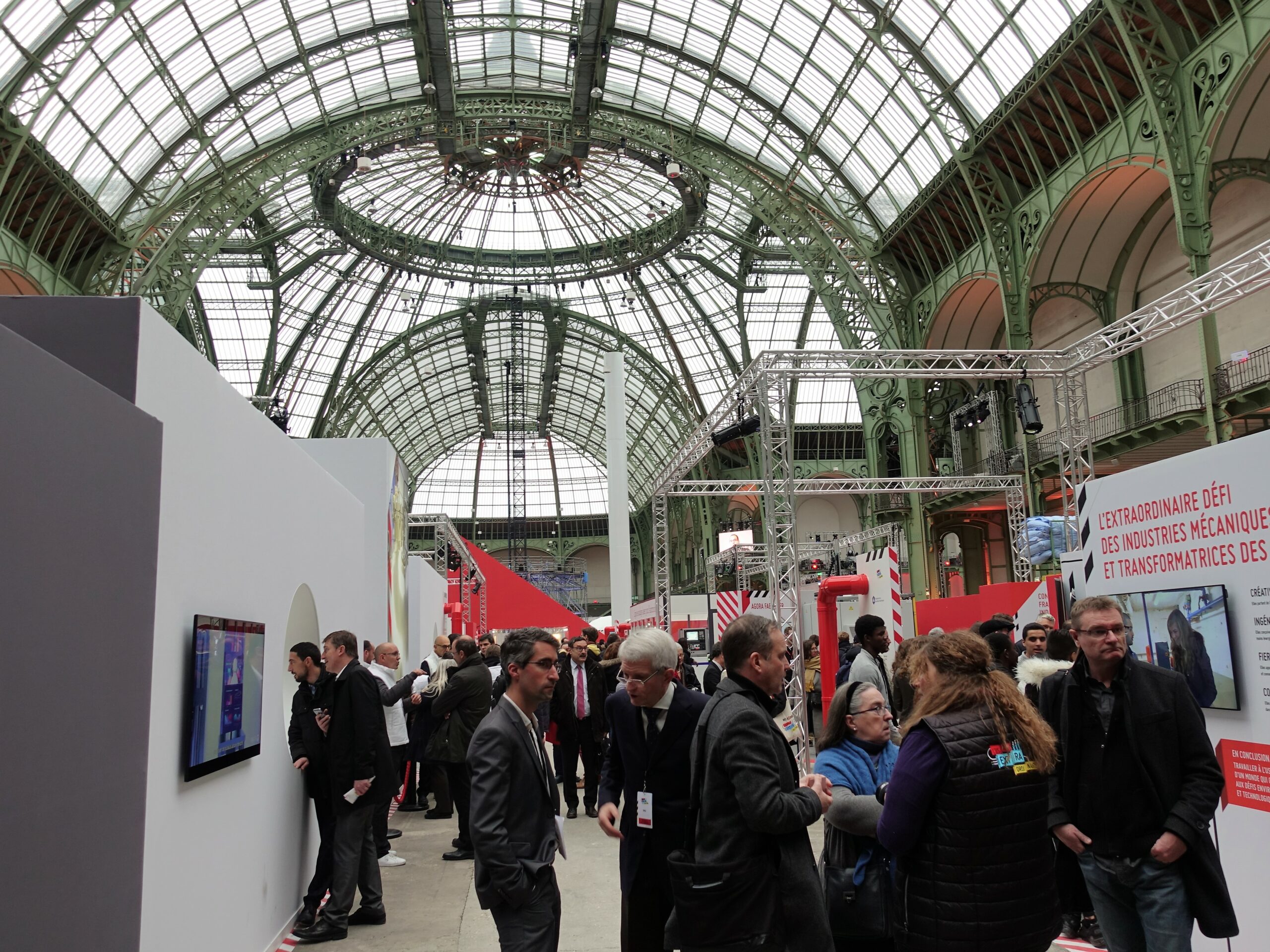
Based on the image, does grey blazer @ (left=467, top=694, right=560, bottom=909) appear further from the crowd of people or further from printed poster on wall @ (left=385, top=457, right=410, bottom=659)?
printed poster on wall @ (left=385, top=457, right=410, bottom=659)

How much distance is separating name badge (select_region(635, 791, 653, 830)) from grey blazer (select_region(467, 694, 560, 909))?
36 centimetres

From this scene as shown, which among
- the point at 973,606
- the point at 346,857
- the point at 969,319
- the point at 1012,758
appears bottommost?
the point at 346,857

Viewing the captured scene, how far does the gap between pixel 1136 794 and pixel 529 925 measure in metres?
2.42

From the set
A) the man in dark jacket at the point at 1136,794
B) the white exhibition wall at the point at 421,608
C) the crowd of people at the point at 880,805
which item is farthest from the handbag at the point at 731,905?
the white exhibition wall at the point at 421,608

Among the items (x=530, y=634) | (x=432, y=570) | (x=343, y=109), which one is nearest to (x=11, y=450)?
(x=530, y=634)

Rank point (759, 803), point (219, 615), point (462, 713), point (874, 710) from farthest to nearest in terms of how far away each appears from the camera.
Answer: point (462, 713), point (219, 615), point (874, 710), point (759, 803)

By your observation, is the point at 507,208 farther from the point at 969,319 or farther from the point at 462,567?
the point at 969,319

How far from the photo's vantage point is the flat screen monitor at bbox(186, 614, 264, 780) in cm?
466

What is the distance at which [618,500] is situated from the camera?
1216 inches

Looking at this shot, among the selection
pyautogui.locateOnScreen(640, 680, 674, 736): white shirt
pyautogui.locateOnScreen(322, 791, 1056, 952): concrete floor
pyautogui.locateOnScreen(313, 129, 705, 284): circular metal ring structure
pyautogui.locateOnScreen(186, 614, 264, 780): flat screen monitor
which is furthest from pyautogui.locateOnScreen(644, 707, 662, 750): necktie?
pyautogui.locateOnScreen(313, 129, 705, 284): circular metal ring structure

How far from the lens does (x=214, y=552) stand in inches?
201

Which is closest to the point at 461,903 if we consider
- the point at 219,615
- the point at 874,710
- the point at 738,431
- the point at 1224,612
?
the point at 219,615

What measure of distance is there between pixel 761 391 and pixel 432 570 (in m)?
9.62

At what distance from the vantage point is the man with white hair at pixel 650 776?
4.02 metres
